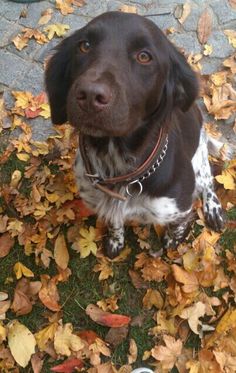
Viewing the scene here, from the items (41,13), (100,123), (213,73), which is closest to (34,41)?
(41,13)

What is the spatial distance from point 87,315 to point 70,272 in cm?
32

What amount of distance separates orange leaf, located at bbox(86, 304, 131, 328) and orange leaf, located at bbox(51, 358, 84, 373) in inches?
11.1

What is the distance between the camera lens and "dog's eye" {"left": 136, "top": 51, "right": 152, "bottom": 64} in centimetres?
253

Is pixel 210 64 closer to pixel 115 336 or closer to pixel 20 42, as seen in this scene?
pixel 20 42

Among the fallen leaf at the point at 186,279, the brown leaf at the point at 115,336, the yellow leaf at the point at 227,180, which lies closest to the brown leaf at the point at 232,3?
the yellow leaf at the point at 227,180

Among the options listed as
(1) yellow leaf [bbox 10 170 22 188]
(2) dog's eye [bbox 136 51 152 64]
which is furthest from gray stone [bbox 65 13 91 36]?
(2) dog's eye [bbox 136 51 152 64]

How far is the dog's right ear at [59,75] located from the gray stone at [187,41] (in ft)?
6.72

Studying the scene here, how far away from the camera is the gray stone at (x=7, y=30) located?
4.79 metres

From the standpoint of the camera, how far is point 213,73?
4516 millimetres

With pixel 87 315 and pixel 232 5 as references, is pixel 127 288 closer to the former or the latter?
pixel 87 315

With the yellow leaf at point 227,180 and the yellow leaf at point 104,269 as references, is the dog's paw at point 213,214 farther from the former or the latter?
the yellow leaf at point 104,269

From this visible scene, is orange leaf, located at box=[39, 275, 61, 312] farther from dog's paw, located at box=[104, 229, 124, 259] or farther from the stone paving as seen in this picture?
the stone paving

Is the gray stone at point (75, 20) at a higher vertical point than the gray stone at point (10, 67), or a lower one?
higher

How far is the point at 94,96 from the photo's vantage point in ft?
7.42
